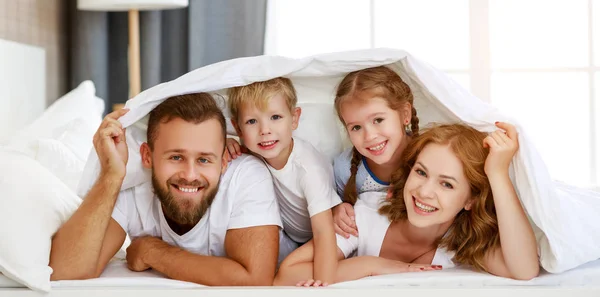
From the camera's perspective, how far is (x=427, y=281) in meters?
1.34

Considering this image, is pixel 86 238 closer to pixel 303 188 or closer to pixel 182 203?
pixel 182 203

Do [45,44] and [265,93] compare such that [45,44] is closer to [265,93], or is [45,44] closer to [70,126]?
[70,126]

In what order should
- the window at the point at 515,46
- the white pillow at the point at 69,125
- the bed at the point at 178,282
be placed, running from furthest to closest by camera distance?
the window at the point at 515,46
the white pillow at the point at 69,125
the bed at the point at 178,282

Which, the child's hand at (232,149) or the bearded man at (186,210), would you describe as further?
the child's hand at (232,149)

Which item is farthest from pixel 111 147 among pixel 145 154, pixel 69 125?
pixel 69 125

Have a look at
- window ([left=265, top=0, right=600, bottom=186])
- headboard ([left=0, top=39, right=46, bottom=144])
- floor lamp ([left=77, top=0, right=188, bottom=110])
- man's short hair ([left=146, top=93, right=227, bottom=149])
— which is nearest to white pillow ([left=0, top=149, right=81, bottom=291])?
man's short hair ([left=146, top=93, right=227, bottom=149])

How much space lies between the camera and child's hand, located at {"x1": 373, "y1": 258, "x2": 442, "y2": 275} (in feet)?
4.75

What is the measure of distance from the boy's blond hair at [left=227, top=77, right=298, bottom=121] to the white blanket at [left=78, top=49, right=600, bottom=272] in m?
0.04

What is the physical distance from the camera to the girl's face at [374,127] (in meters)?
1.58

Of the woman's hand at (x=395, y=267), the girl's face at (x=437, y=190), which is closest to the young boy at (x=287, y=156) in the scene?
the woman's hand at (x=395, y=267)

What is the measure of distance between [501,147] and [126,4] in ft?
7.27

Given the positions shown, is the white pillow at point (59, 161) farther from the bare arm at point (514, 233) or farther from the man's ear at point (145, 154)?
the bare arm at point (514, 233)

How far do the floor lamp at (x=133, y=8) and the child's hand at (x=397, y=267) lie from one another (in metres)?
1.96

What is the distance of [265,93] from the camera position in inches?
61.0
